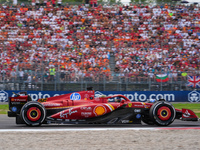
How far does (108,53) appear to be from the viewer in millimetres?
22500

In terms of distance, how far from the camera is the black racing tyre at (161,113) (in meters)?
9.90

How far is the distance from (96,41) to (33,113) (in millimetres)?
14136

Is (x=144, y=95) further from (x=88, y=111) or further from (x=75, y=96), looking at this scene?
(x=88, y=111)

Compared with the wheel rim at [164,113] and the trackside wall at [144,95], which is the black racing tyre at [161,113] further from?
the trackside wall at [144,95]

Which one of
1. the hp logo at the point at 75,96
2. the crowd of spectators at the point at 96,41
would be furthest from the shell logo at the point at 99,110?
the crowd of spectators at the point at 96,41

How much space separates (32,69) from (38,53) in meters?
2.87

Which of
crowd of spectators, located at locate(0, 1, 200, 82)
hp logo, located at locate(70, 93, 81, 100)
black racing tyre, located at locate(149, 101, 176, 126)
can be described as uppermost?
crowd of spectators, located at locate(0, 1, 200, 82)

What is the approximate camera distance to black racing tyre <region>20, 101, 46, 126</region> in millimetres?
9672

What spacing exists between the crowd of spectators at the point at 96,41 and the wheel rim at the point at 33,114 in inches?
379

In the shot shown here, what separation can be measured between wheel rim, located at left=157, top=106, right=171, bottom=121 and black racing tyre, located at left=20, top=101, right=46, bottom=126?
3239 mm

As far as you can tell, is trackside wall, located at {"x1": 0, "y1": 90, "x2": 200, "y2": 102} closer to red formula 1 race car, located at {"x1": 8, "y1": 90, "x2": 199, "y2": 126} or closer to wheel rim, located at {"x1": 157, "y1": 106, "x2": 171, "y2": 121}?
red formula 1 race car, located at {"x1": 8, "y1": 90, "x2": 199, "y2": 126}

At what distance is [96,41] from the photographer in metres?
23.3

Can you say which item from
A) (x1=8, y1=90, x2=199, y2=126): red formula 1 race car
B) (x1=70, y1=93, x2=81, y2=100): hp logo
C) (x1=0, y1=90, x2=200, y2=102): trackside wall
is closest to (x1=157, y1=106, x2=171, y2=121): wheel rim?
(x1=8, y1=90, x2=199, y2=126): red formula 1 race car

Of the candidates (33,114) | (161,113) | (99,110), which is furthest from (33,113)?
(161,113)
